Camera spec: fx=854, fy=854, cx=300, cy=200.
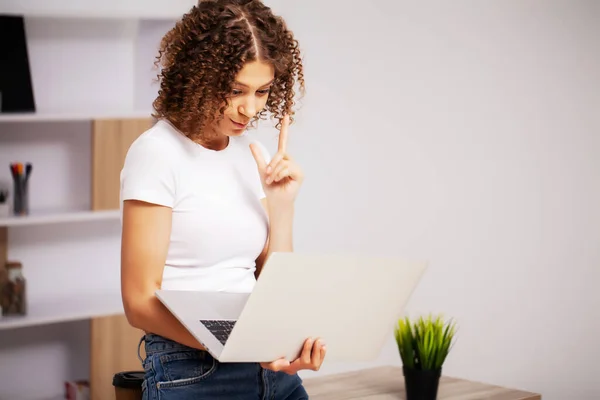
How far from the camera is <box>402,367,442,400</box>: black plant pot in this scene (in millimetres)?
2514

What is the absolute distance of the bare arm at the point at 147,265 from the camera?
4.53 feet

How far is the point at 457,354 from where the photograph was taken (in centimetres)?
432

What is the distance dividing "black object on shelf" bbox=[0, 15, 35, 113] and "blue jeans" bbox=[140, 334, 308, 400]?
1.78 metres

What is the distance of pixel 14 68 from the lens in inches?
119

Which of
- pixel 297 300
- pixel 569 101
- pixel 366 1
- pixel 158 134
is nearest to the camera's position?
pixel 297 300

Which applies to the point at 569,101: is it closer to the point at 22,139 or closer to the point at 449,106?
the point at 449,106

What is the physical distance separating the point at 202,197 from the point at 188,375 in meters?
0.30

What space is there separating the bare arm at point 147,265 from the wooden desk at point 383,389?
1125 mm

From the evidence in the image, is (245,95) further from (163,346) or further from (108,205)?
(108,205)

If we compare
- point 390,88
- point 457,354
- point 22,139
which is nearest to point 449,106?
point 390,88

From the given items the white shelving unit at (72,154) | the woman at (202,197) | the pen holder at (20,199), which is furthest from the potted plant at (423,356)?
the pen holder at (20,199)

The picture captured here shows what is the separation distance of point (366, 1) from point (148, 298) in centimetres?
282

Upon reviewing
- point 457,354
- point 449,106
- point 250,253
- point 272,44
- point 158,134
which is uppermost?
point 449,106

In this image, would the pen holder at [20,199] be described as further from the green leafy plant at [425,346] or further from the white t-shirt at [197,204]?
the white t-shirt at [197,204]
